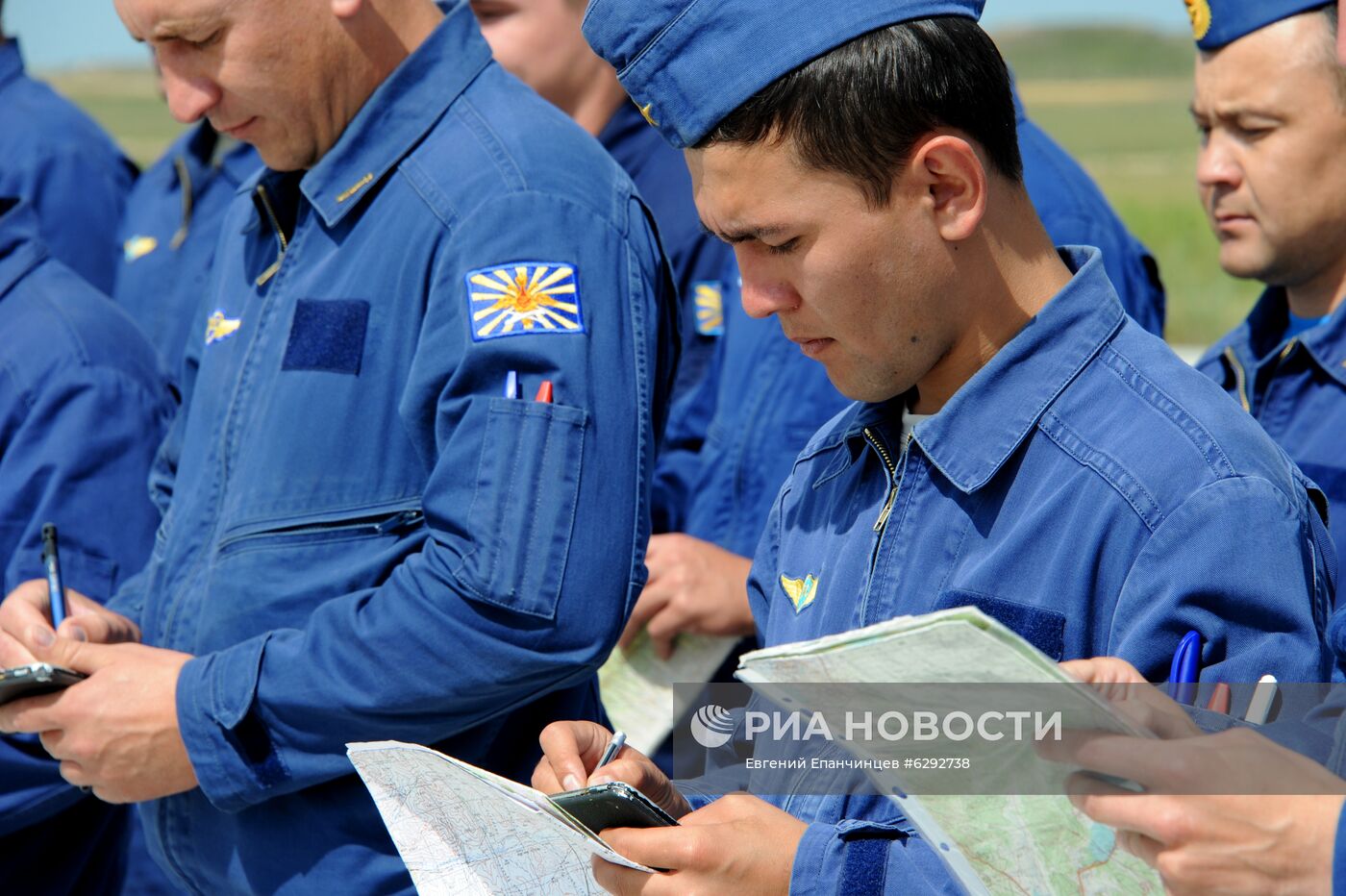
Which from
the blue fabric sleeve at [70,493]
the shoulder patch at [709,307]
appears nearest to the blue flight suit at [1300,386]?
the shoulder patch at [709,307]

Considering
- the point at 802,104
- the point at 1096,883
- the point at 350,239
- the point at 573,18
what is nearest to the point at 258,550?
the point at 350,239

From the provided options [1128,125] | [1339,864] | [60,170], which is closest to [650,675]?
[1339,864]

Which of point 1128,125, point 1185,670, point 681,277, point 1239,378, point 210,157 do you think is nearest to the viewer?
point 1185,670

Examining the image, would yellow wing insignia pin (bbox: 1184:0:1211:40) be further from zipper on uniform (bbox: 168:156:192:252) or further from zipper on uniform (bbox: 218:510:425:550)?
zipper on uniform (bbox: 168:156:192:252)

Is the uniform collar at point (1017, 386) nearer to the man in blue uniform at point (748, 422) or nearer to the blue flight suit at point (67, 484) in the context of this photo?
the man in blue uniform at point (748, 422)

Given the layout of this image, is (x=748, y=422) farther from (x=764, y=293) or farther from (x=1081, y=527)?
(x=1081, y=527)

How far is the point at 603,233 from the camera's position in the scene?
7.42 feet

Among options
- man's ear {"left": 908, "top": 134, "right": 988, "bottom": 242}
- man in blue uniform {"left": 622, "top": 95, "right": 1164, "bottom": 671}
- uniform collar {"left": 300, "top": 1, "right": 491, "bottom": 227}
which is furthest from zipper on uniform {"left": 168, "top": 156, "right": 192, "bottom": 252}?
man's ear {"left": 908, "top": 134, "right": 988, "bottom": 242}

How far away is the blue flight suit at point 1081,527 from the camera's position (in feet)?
4.92

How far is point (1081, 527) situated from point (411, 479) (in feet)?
3.42

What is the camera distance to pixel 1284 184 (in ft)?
9.79

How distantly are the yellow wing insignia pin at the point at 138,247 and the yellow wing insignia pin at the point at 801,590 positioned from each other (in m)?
3.37

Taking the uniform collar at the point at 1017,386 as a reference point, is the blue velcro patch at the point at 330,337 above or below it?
above

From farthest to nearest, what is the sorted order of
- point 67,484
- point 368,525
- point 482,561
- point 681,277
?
point 681,277
point 67,484
point 368,525
point 482,561
